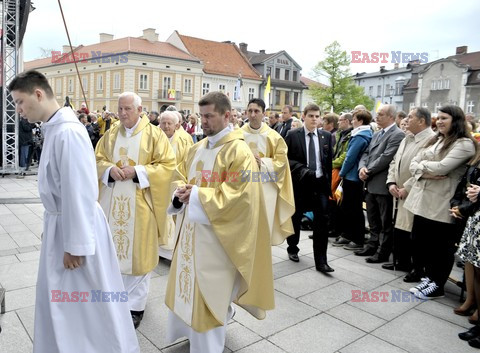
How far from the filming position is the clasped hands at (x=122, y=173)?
379 centimetres

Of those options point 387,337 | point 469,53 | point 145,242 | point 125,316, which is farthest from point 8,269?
point 469,53

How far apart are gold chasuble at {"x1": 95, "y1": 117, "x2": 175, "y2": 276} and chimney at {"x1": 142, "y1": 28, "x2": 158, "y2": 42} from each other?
41.3m

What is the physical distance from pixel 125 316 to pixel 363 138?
4.63m

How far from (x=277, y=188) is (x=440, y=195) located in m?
1.90

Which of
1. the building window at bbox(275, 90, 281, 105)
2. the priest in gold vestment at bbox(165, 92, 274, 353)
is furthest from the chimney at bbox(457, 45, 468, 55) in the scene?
the priest in gold vestment at bbox(165, 92, 274, 353)

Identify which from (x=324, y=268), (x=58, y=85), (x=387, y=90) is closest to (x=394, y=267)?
(x=324, y=268)

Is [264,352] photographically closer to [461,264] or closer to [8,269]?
[8,269]

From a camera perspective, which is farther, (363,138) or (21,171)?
(21,171)

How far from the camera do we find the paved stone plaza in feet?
10.9

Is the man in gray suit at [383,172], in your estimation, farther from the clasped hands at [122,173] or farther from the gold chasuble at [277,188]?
the clasped hands at [122,173]

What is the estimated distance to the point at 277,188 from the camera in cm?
522

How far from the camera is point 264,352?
10.5 feet

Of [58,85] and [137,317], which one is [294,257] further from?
[58,85]

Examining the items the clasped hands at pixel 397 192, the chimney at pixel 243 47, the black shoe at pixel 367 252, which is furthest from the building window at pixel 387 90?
the clasped hands at pixel 397 192
